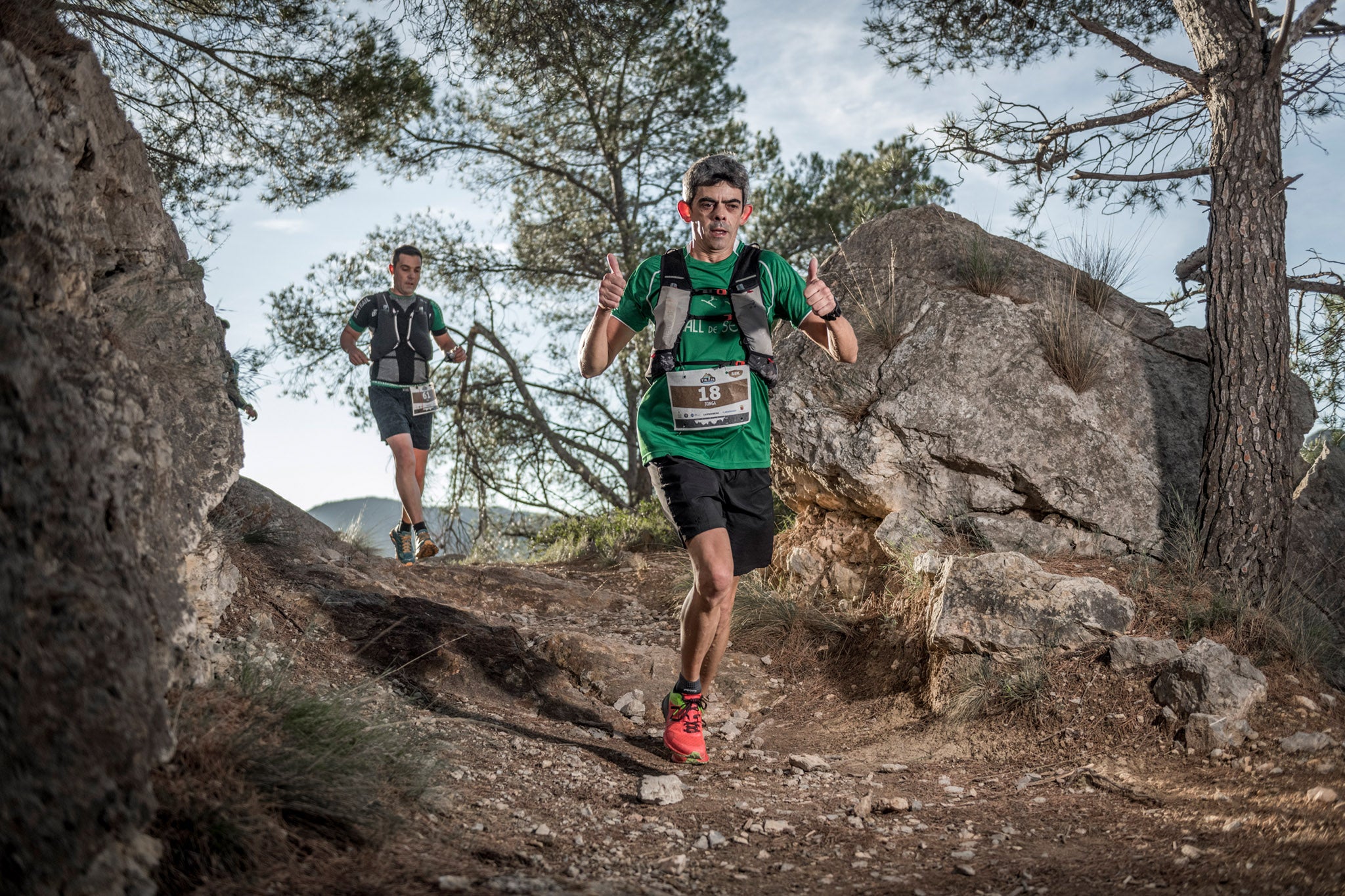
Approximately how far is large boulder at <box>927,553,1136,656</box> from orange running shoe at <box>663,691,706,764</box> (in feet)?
4.67

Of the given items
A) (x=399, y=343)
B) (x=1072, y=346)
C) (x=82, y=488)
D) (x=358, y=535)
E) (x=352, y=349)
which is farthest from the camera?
(x=358, y=535)

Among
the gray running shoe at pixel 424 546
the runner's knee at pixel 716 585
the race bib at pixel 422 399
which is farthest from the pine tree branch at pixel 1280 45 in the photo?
the gray running shoe at pixel 424 546

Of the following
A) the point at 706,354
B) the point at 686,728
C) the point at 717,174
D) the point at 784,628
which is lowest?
the point at 686,728

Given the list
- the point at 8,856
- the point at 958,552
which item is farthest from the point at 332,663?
the point at 958,552

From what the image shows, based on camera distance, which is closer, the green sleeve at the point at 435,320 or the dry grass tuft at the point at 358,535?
the green sleeve at the point at 435,320

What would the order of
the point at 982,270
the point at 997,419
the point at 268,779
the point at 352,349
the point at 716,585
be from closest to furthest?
1. the point at 268,779
2. the point at 716,585
3. the point at 997,419
4. the point at 982,270
5. the point at 352,349

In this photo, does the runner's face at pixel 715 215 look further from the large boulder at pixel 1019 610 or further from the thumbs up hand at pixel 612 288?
the large boulder at pixel 1019 610

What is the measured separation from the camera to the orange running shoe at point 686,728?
415 cm

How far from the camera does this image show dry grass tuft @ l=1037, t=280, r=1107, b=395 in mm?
5820

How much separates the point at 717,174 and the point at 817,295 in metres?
0.66

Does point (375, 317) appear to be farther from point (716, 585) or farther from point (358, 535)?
point (716, 585)

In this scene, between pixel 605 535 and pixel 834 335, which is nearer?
pixel 834 335

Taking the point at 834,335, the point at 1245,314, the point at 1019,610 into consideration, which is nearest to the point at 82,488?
the point at 834,335

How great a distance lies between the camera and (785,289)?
4.21 m
